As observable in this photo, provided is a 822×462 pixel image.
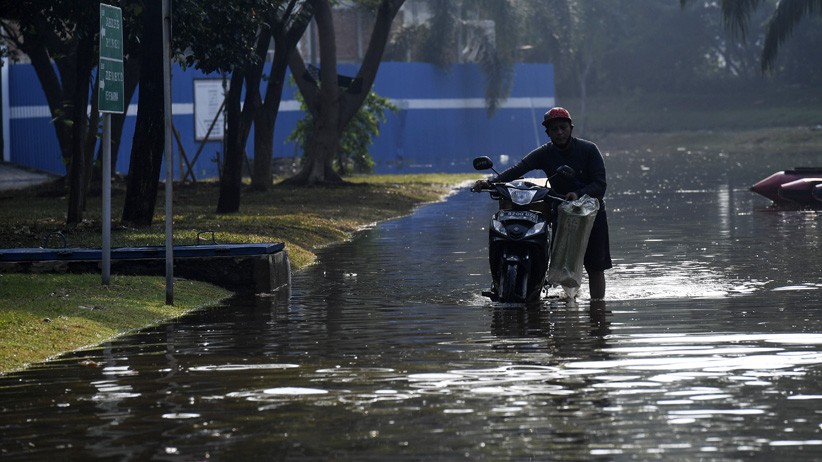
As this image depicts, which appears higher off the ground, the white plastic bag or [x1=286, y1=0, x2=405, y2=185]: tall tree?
[x1=286, y1=0, x2=405, y2=185]: tall tree

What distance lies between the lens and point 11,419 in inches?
326

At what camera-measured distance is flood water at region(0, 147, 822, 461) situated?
24.1ft

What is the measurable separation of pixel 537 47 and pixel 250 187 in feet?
165

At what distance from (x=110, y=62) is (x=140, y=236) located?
5.33 metres

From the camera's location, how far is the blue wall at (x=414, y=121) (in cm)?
4772

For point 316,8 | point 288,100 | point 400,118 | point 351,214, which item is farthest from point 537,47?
point 351,214

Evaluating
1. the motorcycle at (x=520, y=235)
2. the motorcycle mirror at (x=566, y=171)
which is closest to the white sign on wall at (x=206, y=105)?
the motorcycle at (x=520, y=235)

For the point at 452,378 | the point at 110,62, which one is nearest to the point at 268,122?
the point at 110,62

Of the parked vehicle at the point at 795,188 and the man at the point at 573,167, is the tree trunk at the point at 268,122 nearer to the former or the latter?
the parked vehicle at the point at 795,188

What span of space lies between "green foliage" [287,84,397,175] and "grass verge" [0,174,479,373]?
1764 mm

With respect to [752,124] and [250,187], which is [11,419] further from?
[752,124]

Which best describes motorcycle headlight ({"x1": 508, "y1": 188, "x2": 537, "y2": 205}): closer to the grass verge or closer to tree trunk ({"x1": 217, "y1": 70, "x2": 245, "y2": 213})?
the grass verge

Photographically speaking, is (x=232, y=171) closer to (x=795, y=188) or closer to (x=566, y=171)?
(x=795, y=188)

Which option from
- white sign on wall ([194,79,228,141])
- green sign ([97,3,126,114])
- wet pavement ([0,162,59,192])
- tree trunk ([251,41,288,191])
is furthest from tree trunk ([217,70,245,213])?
white sign on wall ([194,79,228,141])
